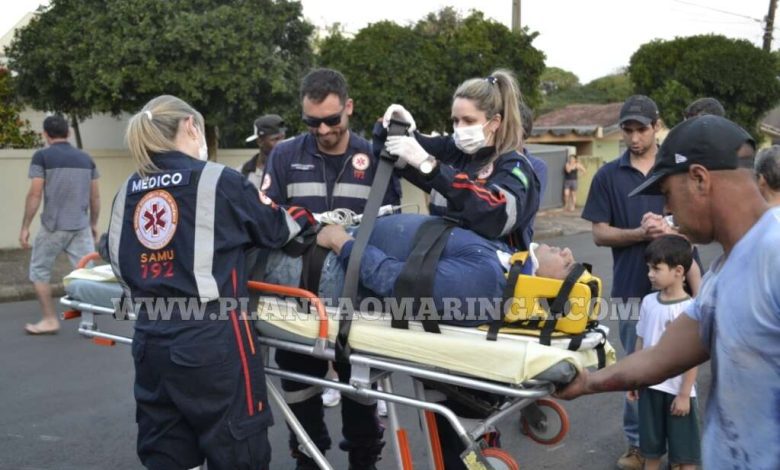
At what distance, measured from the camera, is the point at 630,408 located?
455cm

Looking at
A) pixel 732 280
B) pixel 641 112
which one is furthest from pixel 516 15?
pixel 732 280

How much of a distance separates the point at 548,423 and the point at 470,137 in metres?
1.23

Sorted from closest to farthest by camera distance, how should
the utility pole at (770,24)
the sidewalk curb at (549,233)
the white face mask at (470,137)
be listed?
1. the white face mask at (470,137)
2. the sidewalk curb at (549,233)
3. the utility pole at (770,24)

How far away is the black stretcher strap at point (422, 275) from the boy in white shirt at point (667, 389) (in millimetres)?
1503

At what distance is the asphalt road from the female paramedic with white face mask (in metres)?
1.94

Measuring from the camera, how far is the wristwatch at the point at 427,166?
3.05 meters

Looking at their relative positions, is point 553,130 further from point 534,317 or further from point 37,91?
point 534,317

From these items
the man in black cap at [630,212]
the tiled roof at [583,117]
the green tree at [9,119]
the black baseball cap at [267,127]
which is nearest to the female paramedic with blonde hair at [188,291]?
the man in black cap at [630,212]

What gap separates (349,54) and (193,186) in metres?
12.2

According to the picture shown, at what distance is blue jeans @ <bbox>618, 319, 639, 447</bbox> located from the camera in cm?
454

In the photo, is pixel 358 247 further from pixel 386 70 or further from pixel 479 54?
pixel 479 54

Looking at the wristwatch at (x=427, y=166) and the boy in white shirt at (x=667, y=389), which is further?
the boy in white shirt at (x=667, y=389)

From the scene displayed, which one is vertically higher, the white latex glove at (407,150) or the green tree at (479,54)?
the green tree at (479,54)

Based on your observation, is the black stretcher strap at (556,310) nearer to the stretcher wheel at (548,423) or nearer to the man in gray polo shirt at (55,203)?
the stretcher wheel at (548,423)
